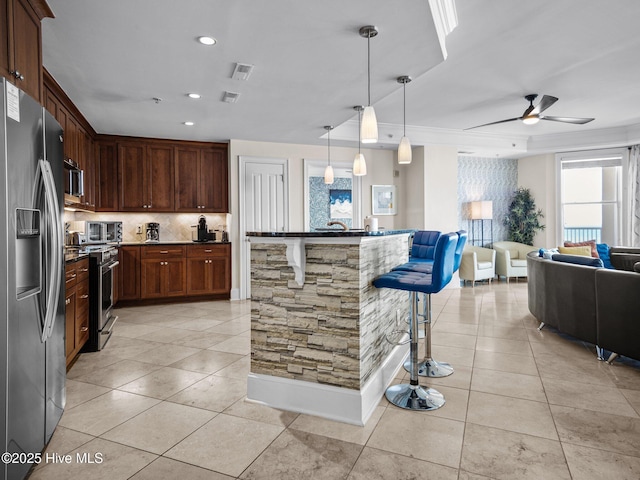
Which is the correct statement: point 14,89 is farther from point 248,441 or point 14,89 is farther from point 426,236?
point 426,236

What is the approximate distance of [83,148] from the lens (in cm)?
503

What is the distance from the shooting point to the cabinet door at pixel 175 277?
231 inches

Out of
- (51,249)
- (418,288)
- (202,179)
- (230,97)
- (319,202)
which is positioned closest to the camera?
(51,249)

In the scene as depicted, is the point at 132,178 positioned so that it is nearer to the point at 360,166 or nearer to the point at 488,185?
the point at 360,166

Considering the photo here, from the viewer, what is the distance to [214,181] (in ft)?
20.9

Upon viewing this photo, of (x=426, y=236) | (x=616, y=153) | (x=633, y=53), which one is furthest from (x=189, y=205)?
(x=616, y=153)

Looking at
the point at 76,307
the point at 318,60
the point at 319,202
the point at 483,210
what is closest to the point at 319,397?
the point at 76,307

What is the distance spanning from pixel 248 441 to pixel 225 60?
2.81m

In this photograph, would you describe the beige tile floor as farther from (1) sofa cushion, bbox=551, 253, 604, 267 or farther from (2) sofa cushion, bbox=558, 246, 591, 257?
(2) sofa cushion, bbox=558, 246, 591, 257

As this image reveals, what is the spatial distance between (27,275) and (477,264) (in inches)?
272

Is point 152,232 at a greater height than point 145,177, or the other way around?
point 145,177

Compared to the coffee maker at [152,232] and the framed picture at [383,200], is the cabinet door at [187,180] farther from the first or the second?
the framed picture at [383,200]

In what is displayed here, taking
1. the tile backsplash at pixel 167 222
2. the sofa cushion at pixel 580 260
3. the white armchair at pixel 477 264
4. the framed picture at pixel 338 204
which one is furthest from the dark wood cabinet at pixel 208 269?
the framed picture at pixel 338 204

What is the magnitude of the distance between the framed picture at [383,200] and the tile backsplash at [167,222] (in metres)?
2.63
